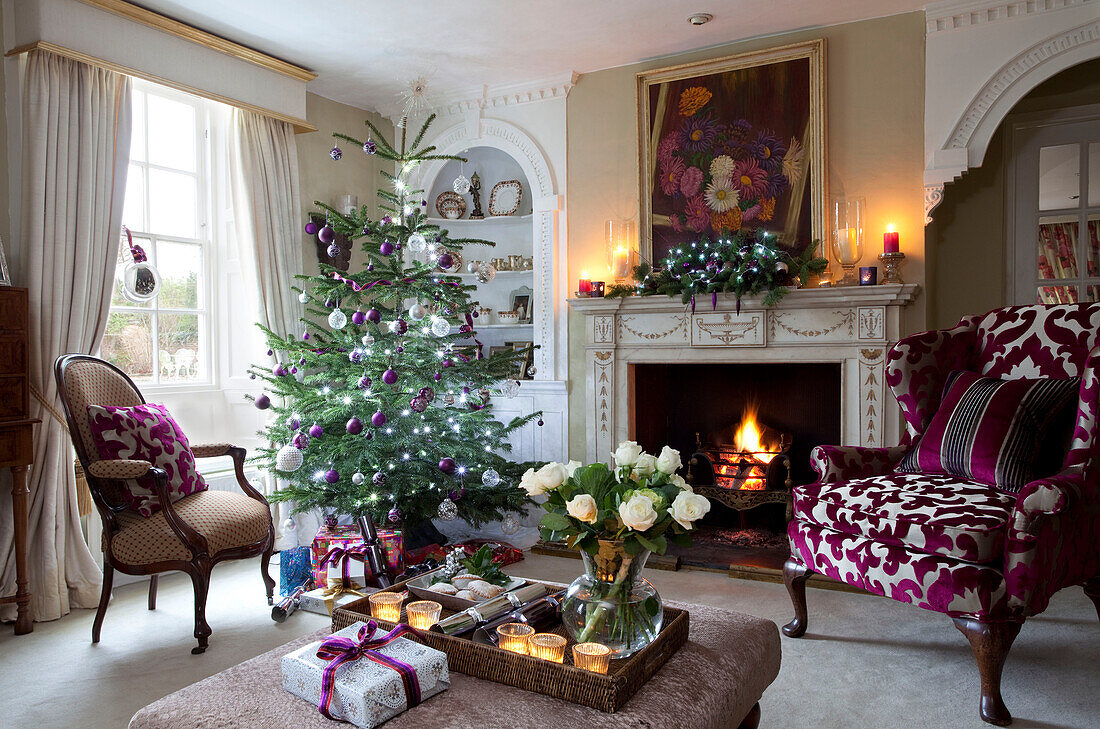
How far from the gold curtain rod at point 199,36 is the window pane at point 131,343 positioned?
4.58 feet

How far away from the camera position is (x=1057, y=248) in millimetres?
4062

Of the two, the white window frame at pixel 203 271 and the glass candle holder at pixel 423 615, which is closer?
the glass candle holder at pixel 423 615

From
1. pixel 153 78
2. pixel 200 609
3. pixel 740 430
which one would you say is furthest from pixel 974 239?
pixel 153 78

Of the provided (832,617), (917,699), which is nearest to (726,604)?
(832,617)

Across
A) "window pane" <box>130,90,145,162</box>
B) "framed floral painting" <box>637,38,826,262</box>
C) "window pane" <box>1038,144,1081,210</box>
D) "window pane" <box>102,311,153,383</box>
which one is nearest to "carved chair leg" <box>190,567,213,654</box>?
"window pane" <box>102,311,153,383</box>

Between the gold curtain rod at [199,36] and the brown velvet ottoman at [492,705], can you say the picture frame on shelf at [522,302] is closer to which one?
the gold curtain rod at [199,36]

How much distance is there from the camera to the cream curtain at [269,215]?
4117 millimetres

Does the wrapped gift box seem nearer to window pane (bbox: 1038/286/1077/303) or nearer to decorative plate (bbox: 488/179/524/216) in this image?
decorative plate (bbox: 488/179/524/216)

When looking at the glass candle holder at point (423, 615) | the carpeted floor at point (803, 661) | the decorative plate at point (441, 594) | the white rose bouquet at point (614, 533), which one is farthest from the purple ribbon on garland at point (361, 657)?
the carpeted floor at point (803, 661)

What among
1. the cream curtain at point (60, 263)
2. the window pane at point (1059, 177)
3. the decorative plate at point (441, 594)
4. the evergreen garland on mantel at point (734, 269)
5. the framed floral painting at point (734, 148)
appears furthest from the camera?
the window pane at point (1059, 177)

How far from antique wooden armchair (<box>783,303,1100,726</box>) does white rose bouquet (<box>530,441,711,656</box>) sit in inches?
43.4

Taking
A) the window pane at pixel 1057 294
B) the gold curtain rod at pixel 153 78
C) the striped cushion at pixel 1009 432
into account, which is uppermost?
the gold curtain rod at pixel 153 78

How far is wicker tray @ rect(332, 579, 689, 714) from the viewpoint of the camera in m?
1.42

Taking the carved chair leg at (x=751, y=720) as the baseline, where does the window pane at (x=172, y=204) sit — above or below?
above
